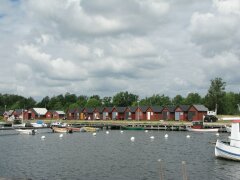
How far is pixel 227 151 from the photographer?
152 feet

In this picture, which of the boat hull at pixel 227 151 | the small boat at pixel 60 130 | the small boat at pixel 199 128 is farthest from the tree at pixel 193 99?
the boat hull at pixel 227 151

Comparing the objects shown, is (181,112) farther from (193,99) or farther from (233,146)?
(233,146)

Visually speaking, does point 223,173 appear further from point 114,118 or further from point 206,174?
point 114,118

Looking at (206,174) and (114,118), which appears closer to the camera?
(206,174)

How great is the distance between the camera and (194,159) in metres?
50.2

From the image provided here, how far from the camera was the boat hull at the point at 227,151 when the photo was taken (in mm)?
45356

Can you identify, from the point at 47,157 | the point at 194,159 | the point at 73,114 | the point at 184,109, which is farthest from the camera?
the point at 73,114

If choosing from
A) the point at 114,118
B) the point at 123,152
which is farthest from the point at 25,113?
the point at 123,152

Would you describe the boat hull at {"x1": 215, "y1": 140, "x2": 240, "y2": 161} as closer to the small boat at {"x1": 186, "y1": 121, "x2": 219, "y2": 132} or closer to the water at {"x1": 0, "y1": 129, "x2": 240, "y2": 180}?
the water at {"x1": 0, "y1": 129, "x2": 240, "y2": 180}

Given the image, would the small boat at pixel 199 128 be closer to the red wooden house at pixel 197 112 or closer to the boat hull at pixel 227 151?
the red wooden house at pixel 197 112

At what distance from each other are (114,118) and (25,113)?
180 ft

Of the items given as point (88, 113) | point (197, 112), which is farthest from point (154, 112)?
point (88, 113)

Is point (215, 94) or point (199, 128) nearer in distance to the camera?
point (199, 128)

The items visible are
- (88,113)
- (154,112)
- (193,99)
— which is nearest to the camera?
(154,112)
